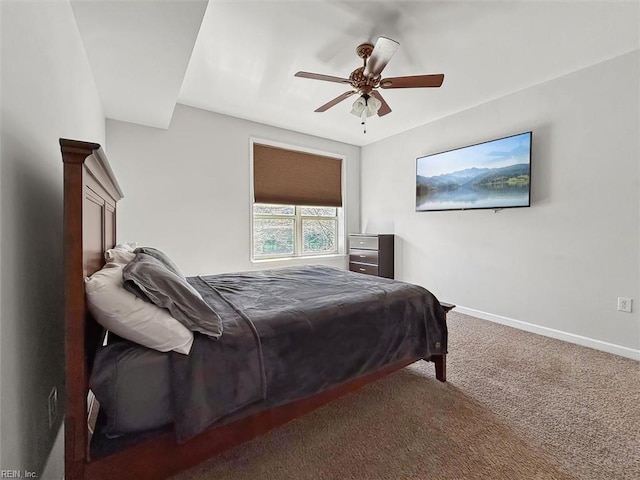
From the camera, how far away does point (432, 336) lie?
2016mm

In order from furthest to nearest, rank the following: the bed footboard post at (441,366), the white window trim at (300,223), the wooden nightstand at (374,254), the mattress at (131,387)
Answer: the wooden nightstand at (374,254)
the white window trim at (300,223)
the bed footboard post at (441,366)
the mattress at (131,387)

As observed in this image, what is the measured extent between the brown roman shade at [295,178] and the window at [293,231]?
0.51ft

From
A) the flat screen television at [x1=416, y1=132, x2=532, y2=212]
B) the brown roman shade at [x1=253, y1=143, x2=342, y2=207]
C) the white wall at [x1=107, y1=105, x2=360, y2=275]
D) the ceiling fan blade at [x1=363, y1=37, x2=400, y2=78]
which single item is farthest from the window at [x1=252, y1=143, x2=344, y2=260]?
the ceiling fan blade at [x1=363, y1=37, x2=400, y2=78]

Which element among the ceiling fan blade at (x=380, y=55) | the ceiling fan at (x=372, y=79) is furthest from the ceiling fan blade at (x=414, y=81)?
the ceiling fan blade at (x=380, y=55)

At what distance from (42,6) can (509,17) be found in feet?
9.35

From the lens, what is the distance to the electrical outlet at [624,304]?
255cm

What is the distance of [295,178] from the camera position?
15.3 feet

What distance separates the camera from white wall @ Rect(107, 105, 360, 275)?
10.9 feet

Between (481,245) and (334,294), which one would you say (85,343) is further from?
(481,245)

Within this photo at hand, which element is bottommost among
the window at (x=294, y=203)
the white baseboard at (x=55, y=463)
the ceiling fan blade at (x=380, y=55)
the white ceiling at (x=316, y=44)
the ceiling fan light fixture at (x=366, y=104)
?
the white baseboard at (x=55, y=463)

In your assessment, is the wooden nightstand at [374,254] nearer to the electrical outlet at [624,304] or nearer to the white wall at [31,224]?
the electrical outlet at [624,304]

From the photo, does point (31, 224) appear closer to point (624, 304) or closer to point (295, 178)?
point (295, 178)

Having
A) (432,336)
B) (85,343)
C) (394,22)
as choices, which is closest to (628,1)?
(394,22)

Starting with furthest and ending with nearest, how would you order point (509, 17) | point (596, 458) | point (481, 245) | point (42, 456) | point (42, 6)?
point (481, 245), point (509, 17), point (596, 458), point (42, 6), point (42, 456)
